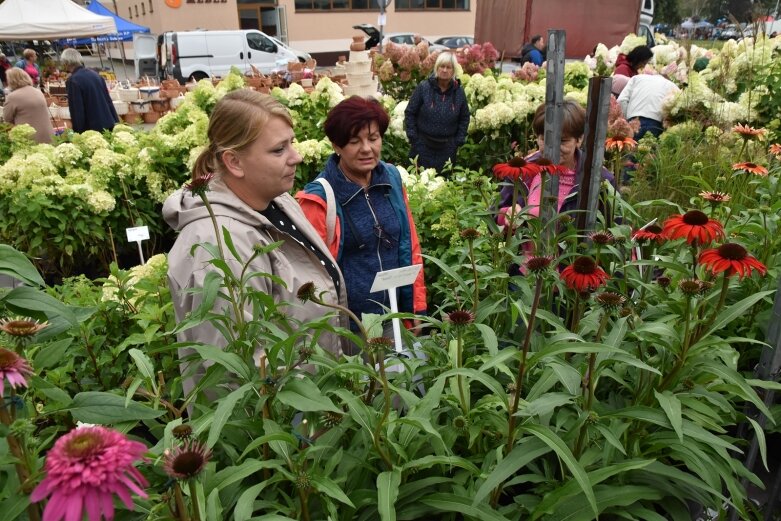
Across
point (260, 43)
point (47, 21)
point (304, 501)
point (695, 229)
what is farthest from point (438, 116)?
point (260, 43)

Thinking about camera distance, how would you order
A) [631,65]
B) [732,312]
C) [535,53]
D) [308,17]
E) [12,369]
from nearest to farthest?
[12,369], [732,312], [631,65], [535,53], [308,17]

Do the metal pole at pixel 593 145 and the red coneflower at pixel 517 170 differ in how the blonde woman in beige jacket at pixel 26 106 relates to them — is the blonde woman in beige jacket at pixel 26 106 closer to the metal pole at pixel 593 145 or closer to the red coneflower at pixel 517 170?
the red coneflower at pixel 517 170

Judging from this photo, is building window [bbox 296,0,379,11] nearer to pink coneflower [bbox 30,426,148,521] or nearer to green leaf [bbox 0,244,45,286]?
green leaf [bbox 0,244,45,286]

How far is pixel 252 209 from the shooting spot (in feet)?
6.82

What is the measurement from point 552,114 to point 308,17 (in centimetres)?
2878

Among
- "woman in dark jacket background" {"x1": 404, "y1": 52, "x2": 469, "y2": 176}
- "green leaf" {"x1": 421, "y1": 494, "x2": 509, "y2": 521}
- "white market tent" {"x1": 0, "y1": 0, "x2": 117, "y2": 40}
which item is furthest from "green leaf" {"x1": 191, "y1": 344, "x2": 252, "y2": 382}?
"white market tent" {"x1": 0, "y1": 0, "x2": 117, "y2": 40}

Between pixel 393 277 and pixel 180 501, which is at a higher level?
pixel 180 501

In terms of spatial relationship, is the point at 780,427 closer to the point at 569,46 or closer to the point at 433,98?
the point at 433,98

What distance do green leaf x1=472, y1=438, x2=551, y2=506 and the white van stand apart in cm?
2001

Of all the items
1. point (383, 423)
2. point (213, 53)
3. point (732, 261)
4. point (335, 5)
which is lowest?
point (213, 53)

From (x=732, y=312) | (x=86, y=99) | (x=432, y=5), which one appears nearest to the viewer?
(x=732, y=312)

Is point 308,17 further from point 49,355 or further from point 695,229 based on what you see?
point 49,355

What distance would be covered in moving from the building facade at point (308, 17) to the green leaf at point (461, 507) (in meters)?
29.3

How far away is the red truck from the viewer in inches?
633
